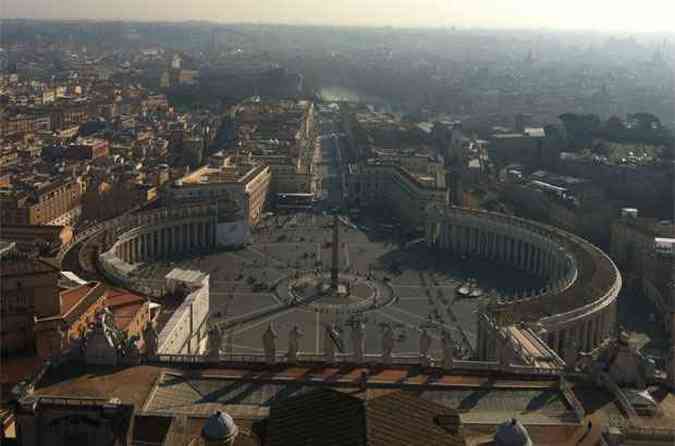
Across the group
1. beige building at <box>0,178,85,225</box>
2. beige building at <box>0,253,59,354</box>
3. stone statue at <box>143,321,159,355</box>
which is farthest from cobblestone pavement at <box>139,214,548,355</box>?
stone statue at <box>143,321,159,355</box>

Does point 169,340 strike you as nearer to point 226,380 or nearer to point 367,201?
point 226,380

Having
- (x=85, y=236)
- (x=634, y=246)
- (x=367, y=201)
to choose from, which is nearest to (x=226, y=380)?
(x=85, y=236)

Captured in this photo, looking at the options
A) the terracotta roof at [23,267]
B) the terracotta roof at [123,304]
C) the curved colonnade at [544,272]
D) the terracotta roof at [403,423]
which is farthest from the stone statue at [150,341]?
the curved colonnade at [544,272]

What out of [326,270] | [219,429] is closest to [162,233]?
[326,270]

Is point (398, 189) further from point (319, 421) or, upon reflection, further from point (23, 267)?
point (319, 421)

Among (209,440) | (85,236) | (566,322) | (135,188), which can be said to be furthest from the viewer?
(135,188)

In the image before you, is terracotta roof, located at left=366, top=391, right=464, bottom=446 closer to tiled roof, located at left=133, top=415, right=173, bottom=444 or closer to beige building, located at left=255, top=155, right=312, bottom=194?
tiled roof, located at left=133, top=415, right=173, bottom=444
